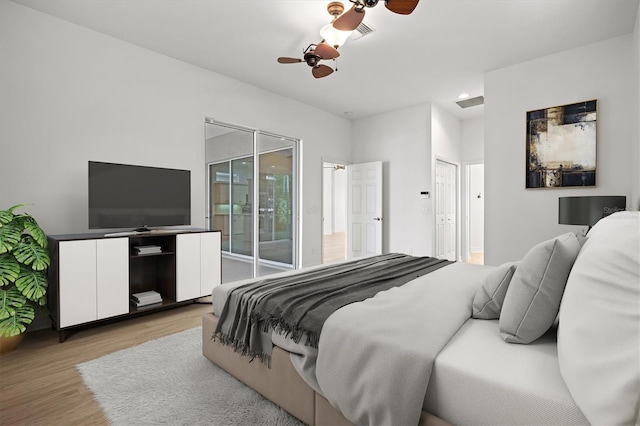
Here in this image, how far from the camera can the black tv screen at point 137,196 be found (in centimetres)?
305

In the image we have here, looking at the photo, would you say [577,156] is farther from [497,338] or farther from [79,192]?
[79,192]

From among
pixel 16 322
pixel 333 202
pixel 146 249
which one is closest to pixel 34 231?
pixel 16 322

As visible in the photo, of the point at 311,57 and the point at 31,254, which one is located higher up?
the point at 311,57

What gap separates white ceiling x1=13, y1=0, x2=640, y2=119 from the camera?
2.93 m

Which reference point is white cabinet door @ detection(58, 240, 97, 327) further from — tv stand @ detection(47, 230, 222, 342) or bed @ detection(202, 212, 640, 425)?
bed @ detection(202, 212, 640, 425)

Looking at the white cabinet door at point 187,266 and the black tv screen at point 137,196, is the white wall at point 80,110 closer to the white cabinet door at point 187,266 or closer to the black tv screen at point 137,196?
the black tv screen at point 137,196

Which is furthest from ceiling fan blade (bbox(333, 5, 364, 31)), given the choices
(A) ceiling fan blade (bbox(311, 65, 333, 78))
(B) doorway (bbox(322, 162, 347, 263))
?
(B) doorway (bbox(322, 162, 347, 263))

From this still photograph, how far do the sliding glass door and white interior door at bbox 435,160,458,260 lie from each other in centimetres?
265

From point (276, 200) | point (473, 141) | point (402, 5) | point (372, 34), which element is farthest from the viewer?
point (473, 141)

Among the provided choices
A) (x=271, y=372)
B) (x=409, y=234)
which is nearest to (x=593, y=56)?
(x=409, y=234)

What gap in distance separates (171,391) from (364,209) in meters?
4.85

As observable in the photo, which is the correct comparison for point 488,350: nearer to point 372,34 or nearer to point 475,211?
point 372,34

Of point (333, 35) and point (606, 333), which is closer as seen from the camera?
point (606, 333)

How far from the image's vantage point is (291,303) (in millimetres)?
1760
